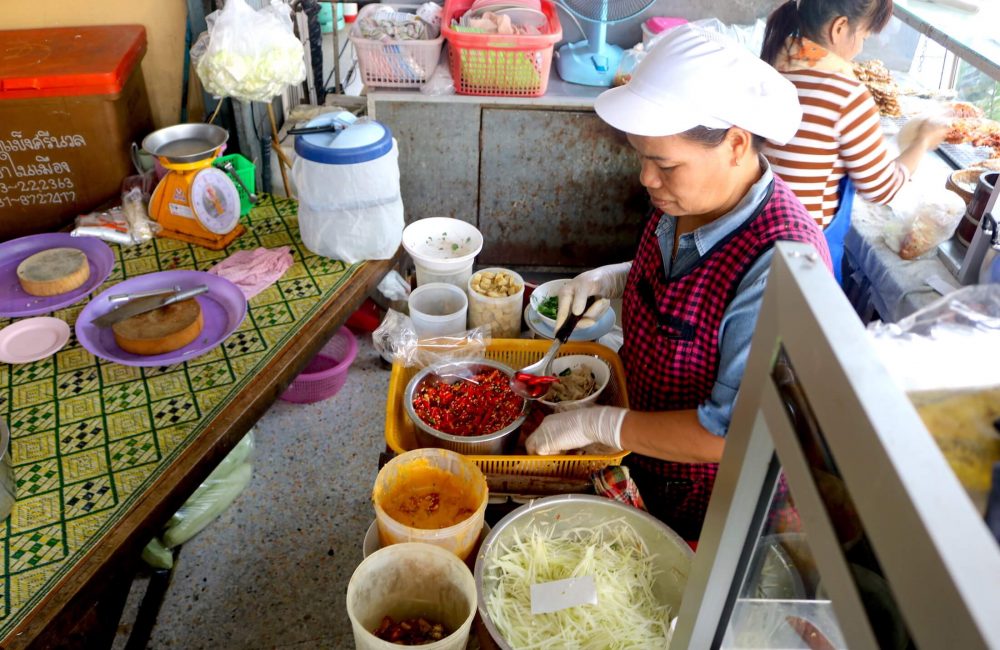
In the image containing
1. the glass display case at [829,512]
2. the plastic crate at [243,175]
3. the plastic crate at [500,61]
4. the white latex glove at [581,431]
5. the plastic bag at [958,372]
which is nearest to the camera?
the glass display case at [829,512]

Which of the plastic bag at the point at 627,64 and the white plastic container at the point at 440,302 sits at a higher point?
the plastic bag at the point at 627,64

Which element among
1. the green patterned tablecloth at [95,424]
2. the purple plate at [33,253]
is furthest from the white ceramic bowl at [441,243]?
the purple plate at [33,253]

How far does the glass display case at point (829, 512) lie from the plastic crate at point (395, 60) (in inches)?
124

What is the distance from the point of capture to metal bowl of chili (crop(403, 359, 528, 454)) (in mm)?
1792

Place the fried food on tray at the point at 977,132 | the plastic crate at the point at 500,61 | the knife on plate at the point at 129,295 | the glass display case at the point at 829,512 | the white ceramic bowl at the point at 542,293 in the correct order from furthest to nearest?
the plastic crate at the point at 500,61
the fried food on tray at the point at 977,132
the white ceramic bowl at the point at 542,293
the knife on plate at the point at 129,295
the glass display case at the point at 829,512

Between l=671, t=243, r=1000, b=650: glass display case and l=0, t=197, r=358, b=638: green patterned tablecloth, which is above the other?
l=671, t=243, r=1000, b=650: glass display case

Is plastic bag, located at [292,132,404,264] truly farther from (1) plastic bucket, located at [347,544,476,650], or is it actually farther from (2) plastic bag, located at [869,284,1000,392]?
(2) plastic bag, located at [869,284,1000,392]

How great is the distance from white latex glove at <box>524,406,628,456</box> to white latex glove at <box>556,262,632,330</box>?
0.52 meters

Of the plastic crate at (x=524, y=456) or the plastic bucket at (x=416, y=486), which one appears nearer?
the plastic bucket at (x=416, y=486)

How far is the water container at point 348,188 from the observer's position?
248 cm

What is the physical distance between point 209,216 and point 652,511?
192 centimetres

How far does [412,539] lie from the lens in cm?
152

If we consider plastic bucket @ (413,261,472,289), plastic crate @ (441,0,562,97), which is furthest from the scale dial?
plastic crate @ (441,0,562,97)

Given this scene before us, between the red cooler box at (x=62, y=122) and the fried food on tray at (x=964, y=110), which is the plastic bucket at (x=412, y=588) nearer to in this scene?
the red cooler box at (x=62, y=122)
